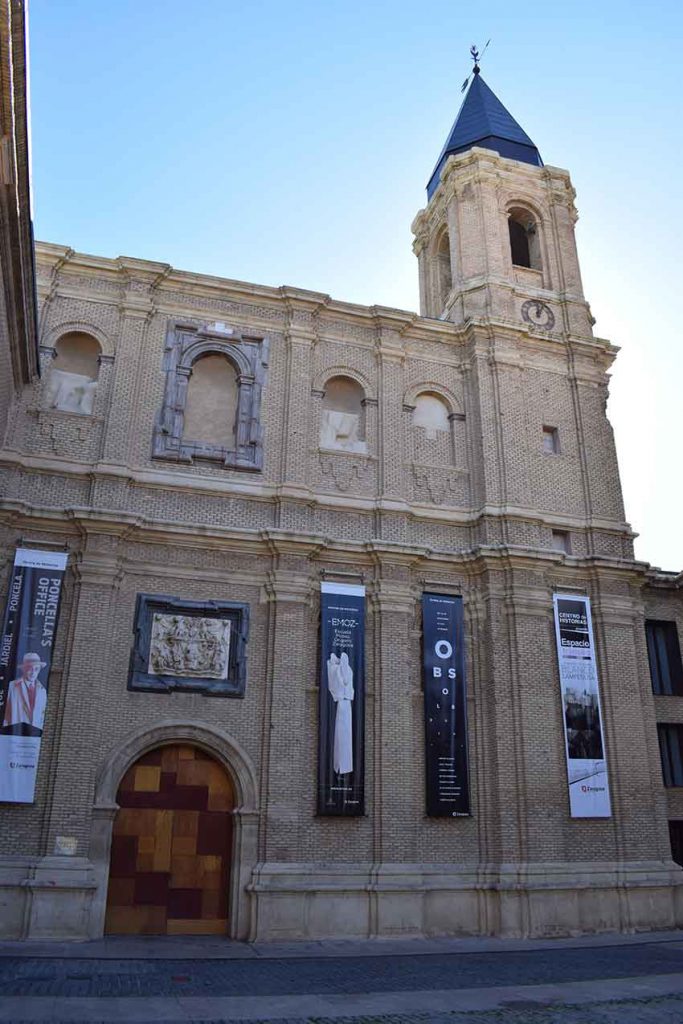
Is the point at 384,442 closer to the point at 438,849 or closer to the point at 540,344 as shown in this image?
the point at 540,344

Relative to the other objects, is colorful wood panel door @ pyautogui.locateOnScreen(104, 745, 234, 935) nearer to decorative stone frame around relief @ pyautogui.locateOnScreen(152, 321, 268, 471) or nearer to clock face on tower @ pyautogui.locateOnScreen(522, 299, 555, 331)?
decorative stone frame around relief @ pyautogui.locateOnScreen(152, 321, 268, 471)

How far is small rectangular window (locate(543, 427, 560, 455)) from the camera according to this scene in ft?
74.9

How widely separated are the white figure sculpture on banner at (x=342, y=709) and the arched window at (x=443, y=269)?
14.2 metres

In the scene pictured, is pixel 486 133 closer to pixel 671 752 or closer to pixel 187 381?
pixel 187 381

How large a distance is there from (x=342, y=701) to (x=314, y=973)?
5915 mm

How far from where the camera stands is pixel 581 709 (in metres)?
19.6

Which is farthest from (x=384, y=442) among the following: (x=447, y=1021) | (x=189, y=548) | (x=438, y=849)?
(x=447, y=1021)

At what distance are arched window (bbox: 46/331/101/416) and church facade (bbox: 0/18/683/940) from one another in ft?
0.19

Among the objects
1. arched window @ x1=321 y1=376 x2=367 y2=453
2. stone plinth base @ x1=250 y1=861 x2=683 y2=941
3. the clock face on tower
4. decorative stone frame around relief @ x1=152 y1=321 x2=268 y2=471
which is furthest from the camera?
the clock face on tower

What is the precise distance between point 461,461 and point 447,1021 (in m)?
14.1

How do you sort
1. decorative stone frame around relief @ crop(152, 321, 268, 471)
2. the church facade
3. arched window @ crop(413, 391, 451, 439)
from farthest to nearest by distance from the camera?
arched window @ crop(413, 391, 451, 439) → decorative stone frame around relief @ crop(152, 321, 268, 471) → the church facade

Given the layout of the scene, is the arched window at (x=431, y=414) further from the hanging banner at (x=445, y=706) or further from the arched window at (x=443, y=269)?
the arched window at (x=443, y=269)

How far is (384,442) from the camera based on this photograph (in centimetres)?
2130

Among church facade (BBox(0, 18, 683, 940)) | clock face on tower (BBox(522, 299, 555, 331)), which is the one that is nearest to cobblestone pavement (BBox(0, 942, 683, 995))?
church facade (BBox(0, 18, 683, 940))
